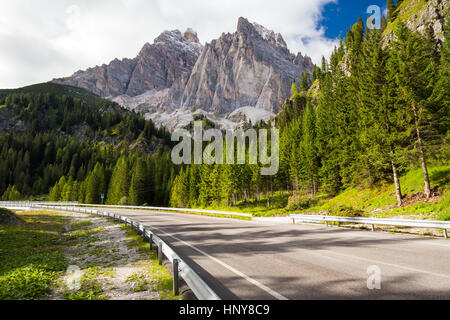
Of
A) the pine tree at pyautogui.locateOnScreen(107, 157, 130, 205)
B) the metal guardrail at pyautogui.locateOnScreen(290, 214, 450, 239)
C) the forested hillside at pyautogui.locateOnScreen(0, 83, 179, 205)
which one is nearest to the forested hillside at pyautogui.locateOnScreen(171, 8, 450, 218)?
the metal guardrail at pyautogui.locateOnScreen(290, 214, 450, 239)

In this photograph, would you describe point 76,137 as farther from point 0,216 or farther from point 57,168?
point 0,216

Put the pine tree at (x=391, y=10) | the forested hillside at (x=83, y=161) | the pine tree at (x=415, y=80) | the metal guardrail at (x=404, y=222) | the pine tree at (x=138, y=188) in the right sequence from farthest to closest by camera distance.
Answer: the pine tree at (x=391, y=10) → the forested hillside at (x=83, y=161) → the pine tree at (x=138, y=188) → the pine tree at (x=415, y=80) → the metal guardrail at (x=404, y=222)

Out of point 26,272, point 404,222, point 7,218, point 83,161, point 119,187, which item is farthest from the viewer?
point 83,161

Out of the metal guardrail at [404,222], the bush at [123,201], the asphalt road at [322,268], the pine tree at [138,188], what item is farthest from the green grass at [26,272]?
the bush at [123,201]

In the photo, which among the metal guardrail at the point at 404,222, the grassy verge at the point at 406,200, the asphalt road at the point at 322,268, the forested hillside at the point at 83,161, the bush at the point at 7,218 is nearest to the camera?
the asphalt road at the point at 322,268

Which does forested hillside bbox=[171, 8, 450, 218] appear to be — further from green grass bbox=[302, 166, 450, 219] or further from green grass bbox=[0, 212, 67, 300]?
green grass bbox=[0, 212, 67, 300]

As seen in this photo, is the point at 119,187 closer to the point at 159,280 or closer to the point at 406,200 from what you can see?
the point at 406,200

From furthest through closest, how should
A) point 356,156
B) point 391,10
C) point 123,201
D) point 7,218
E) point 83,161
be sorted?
point 83,161 < point 391,10 < point 123,201 < point 356,156 < point 7,218

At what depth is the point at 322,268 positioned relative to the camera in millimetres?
6328

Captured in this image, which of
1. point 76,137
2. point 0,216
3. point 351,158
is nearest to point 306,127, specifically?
point 351,158

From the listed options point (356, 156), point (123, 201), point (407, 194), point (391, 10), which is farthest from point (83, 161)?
point (391, 10)

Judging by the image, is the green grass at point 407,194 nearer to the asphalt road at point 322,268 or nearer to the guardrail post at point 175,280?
the asphalt road at point 322,268

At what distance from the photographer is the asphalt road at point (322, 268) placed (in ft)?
15.4

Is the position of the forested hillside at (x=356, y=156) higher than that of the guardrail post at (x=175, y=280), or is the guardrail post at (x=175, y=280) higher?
the forested hillside at (x=356, y=156)
